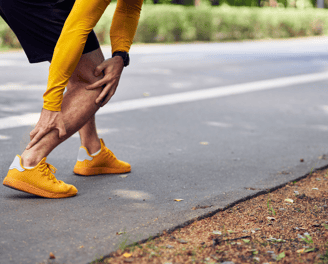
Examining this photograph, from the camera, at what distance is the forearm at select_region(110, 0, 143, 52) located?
2.92m

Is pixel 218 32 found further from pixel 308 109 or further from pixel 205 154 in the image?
pixel 205 154

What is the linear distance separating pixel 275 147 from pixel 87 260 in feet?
8.97

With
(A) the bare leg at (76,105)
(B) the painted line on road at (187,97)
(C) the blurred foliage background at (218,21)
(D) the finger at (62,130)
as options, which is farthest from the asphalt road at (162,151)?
(C) the blurred foliage background at (218,21)

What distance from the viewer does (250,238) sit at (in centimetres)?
219

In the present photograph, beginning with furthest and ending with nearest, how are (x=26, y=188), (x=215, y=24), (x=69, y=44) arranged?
(x=215, y=24)
(x=26, y=188)
(x=69, y=44)

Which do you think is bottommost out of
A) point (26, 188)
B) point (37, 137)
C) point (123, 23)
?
point (26, 188)

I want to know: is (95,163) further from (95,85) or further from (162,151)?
(162,151)

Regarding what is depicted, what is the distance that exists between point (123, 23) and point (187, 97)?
3.94 metres

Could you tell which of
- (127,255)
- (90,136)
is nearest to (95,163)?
(90,136)

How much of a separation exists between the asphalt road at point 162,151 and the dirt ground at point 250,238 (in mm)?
100

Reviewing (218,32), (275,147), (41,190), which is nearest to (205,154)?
(275,147)

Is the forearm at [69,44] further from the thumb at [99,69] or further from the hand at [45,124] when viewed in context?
the thumb at [99,69]

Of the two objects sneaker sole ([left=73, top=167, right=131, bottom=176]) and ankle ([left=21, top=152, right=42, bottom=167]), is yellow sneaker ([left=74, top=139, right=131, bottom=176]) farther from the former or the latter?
ankle ([left=21, top=152, right=42, bottom=167])

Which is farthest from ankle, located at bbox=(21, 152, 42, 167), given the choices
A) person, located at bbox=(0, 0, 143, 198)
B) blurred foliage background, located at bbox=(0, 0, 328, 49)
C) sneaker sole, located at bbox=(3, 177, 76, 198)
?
blurred foliage background, located at bbox=(0, 0, 328, 49)
